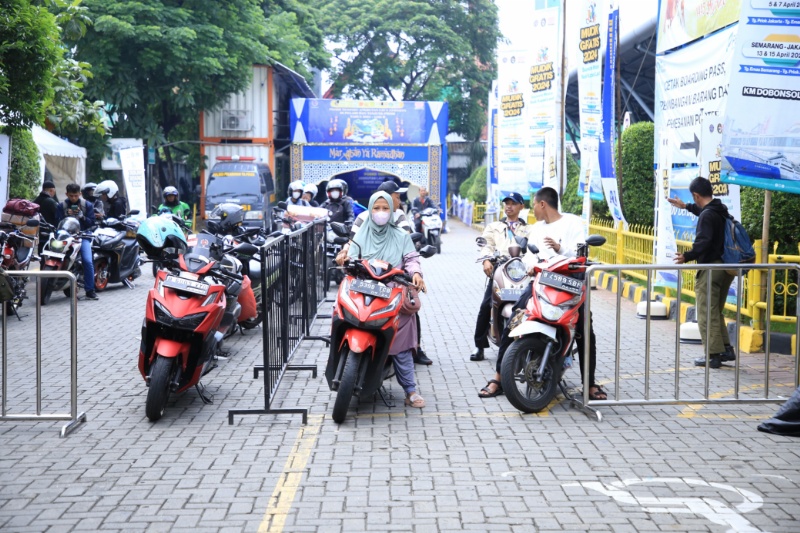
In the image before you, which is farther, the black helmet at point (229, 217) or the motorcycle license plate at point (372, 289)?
the black helmet at point (229, 217)

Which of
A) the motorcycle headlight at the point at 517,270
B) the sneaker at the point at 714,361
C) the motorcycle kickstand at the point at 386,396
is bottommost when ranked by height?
the motorcycle kickstand at the point at 386,396

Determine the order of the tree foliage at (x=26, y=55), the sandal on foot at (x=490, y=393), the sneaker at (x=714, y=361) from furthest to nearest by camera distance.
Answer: the tree foliage at (x=26, y=55)
the sneaker at (x=714, y=361)
the sandal on foot at (x=490, y=393)

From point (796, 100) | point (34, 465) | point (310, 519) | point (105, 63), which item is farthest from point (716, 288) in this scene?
point (105, 63)

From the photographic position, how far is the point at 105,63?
28094 millimetres

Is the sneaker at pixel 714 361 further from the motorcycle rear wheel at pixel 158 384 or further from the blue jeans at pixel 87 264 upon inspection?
the blue jeans at pixel 87 264

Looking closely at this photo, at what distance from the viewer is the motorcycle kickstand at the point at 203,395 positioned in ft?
24.1

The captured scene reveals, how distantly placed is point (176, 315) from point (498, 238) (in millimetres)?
3373

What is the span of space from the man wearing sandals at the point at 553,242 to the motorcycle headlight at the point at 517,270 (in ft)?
2.15

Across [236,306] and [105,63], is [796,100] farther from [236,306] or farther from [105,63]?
[105,63]

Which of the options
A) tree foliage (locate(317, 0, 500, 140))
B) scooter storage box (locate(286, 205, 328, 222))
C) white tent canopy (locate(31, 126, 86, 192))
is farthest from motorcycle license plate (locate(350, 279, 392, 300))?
tree foliage (locate(317, 0, 500, 140))

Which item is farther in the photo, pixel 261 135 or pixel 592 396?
pixel 261 135

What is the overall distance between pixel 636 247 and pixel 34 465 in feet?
36.0

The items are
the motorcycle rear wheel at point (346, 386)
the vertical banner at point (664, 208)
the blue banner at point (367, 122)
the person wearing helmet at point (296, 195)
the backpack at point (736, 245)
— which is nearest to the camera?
the motorcycle rear wheel at point (346, 386)

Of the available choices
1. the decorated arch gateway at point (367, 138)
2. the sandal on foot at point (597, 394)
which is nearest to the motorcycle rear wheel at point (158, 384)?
the sandal on foot at point (597, 394)
